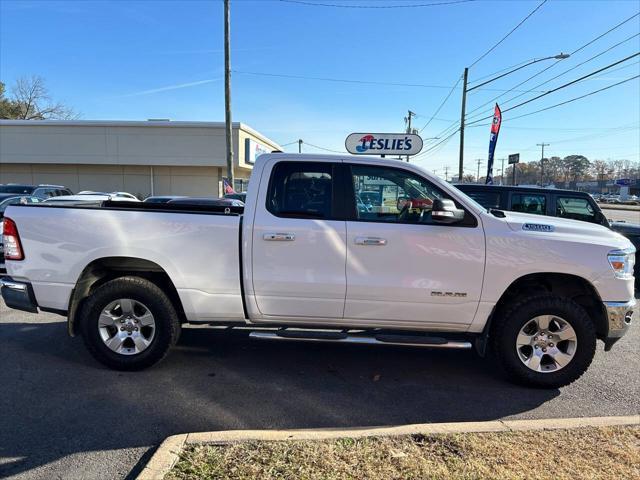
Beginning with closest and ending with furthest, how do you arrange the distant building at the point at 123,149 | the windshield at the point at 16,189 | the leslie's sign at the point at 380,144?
the leslie's sign at the point at 380,144
the windshield at the point at 16,189
the distant building at the point at 123,149

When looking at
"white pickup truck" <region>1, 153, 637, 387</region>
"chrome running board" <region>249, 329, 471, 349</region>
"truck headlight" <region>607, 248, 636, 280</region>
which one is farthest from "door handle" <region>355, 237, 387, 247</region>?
"truck headlight" <region>607, 248, 636, 280</region>

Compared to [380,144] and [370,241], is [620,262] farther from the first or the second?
[380,144]

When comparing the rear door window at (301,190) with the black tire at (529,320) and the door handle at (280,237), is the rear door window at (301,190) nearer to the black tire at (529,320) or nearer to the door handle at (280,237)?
the door handle at (280,237)

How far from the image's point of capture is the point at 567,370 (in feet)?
13.3

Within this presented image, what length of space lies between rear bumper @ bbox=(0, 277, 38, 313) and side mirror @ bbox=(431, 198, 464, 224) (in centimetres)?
378

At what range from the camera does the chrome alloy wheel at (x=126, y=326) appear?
4.19 meters

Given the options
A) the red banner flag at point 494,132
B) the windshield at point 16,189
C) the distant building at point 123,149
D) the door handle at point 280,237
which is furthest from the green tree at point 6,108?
the door handle at point 280,237

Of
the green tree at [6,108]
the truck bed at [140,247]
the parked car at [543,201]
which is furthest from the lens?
the green tree at [6,108]

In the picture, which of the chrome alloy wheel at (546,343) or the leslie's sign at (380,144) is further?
the leslie's sign at (380,144)

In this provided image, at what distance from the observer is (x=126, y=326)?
4219mm

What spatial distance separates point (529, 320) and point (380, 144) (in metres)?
3.27

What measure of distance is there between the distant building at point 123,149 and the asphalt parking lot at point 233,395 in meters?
25.5

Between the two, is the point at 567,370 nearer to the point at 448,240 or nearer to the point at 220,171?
the point at 448,240

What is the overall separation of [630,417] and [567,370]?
2.03 feet
